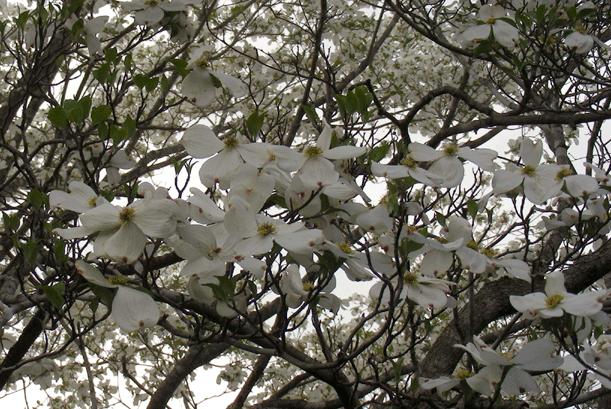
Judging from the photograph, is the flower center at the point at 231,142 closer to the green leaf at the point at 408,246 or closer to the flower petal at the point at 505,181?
the green leaf at the point at 408,246

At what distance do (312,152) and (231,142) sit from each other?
137 mm

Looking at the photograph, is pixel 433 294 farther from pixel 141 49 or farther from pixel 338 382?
pixel 141 49

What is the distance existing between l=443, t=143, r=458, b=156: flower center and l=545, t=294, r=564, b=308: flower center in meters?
0.34

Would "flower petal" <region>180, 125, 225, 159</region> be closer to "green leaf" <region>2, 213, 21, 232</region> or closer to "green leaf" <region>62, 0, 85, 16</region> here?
"green leaf" <region>2, 213, 21, 232</region>

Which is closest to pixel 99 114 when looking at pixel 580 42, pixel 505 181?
pixel 505 181

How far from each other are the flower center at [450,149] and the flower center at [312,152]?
0.33m

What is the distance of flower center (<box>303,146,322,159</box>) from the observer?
3.80 ft

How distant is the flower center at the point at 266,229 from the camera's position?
Result: 1.07 m

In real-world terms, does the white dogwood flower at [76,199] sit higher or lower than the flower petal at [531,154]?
lower

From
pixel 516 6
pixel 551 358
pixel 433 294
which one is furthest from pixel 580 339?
pixel 516 6

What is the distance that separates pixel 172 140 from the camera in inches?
191

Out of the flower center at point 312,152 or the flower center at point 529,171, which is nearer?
the flower center at point 312,152

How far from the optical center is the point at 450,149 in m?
1.39

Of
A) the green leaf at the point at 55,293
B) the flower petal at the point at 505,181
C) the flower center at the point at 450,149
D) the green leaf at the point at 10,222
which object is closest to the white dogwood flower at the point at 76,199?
the green leaf at the point at 55,293
